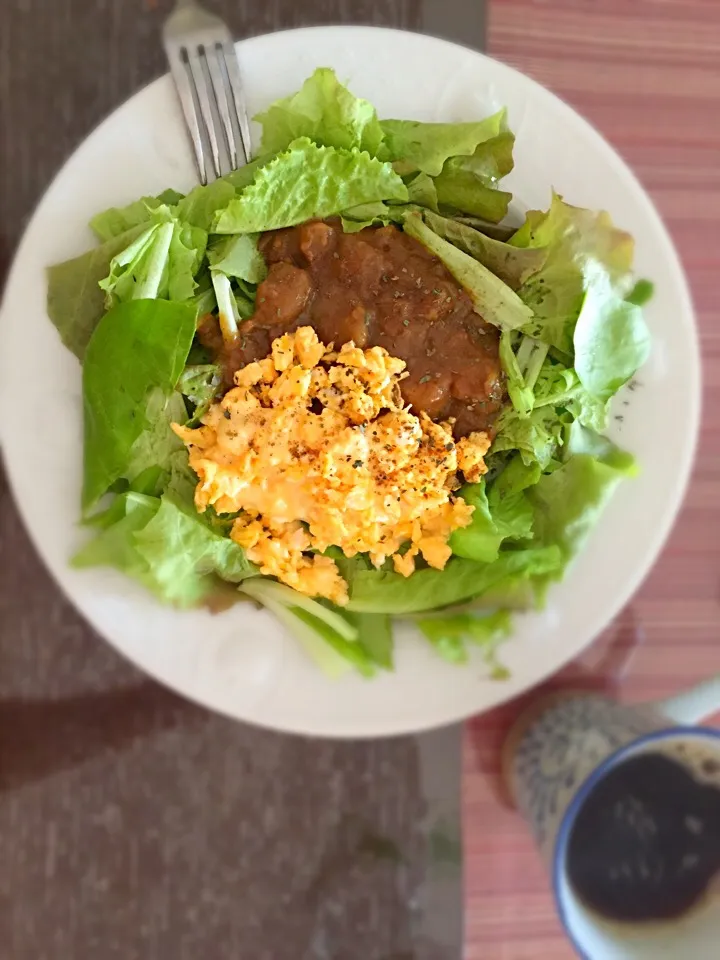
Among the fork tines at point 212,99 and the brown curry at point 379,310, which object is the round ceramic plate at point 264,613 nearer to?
the fork tines at point 212,99

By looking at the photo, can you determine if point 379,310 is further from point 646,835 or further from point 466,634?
point 646,835

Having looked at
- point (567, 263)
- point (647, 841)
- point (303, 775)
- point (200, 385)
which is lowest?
point (303, 775)

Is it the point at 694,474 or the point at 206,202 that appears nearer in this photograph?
the point at 206,202

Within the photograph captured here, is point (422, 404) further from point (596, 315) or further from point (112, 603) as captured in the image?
point (112, 603)

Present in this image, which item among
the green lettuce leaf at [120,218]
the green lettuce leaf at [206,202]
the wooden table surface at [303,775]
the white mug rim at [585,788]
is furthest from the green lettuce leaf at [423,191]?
the white mug rim at [585,788]

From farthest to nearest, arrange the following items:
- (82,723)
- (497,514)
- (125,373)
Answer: (82,723) → (497,514) → (125,373)

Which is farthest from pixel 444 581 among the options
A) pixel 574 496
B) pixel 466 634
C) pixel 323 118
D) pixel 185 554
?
pixel 323 118

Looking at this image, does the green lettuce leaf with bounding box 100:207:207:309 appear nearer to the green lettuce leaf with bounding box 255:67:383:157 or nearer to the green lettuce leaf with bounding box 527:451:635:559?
the green lettuce leaf with bounding box 255:67:383:157
